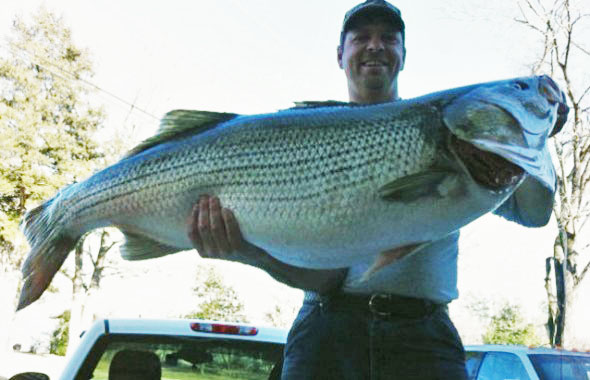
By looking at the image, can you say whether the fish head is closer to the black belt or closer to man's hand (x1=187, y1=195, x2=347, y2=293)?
the black belt

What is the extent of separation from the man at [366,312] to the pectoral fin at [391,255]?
0.08 meters

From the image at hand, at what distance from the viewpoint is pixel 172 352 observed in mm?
4637

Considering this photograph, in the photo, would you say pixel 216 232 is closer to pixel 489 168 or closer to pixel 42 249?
pixel 42 249

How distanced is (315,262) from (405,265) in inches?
16.9

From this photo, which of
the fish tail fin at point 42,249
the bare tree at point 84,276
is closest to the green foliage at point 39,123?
the bare tree at point 84,276

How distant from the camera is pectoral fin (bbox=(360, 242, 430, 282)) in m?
2.14

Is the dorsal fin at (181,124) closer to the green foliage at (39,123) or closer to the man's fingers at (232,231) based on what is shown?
the man's fingers at (232,231)

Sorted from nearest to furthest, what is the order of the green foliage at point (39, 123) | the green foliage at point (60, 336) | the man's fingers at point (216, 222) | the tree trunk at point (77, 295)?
the man's fingers at point (216, 222) < the green foliage at point (39, 123) < the tree trunk at point (77, 295) < the green foliage at point (60, 336)

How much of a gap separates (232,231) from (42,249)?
0.84m

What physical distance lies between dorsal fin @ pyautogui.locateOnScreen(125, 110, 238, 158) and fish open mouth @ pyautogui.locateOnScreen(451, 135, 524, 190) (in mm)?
1006

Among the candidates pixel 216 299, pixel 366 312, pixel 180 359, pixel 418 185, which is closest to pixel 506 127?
pixel 418 185

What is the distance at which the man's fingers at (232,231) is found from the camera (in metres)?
2.38

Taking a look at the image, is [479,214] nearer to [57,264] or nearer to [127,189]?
[127,189]

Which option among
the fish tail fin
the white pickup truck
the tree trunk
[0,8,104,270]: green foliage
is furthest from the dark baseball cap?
the tree trunk
